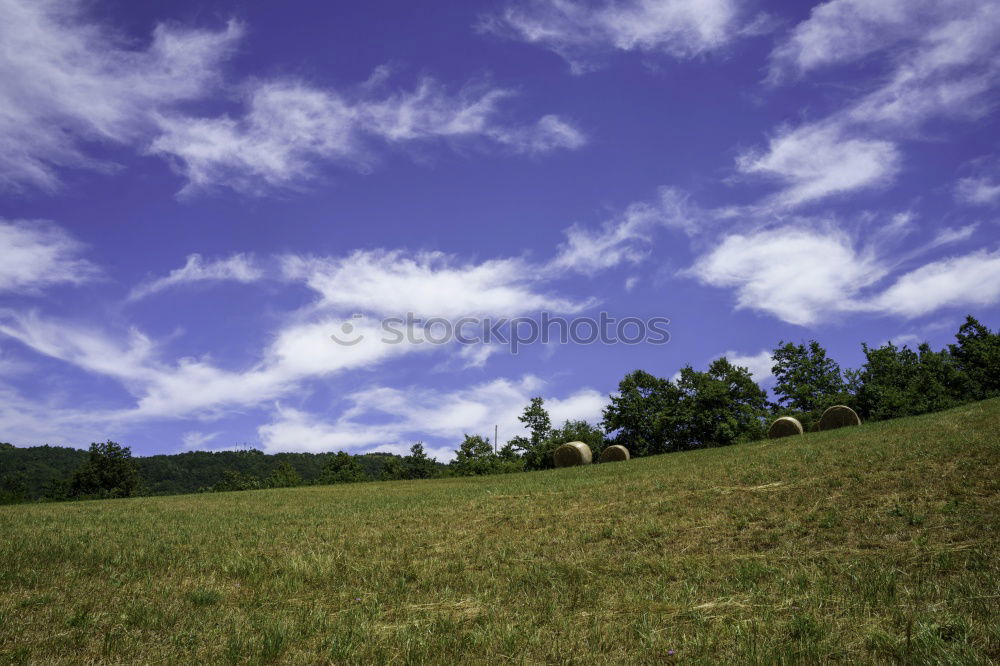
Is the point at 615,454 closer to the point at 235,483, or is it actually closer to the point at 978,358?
the point at 978,358

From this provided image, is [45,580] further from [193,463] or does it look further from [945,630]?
[193,463]

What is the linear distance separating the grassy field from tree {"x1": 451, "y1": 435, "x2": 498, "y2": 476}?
67630 mm

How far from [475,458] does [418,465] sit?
2201cm

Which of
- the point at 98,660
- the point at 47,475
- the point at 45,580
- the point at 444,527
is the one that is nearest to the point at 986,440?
the point at 444,527

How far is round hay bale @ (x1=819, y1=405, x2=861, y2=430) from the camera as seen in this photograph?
153 feet

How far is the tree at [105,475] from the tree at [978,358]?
11309 centimetres

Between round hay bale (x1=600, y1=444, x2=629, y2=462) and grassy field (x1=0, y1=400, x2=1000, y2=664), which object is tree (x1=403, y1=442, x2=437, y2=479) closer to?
round hay bale (x1=600, y1=444, x2=629, y2=462)

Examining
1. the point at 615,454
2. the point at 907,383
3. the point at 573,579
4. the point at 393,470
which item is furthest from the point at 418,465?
the point at 573,579

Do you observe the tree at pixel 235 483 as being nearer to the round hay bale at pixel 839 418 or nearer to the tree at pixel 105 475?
the tree at pixel 105 475

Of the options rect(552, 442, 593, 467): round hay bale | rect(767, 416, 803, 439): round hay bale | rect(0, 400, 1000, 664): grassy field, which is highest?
rect(767, 416, 803, 439): round hay bale

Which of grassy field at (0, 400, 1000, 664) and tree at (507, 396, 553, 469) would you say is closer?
grassy field at (0, 400, 1000, 664)

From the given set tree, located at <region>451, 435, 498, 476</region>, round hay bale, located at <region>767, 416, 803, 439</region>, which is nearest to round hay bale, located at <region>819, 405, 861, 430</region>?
round hay bale, located at <region>767, 416, 803, 439</region>

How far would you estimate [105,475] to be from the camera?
89.9 metres

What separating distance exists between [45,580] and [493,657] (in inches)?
361
